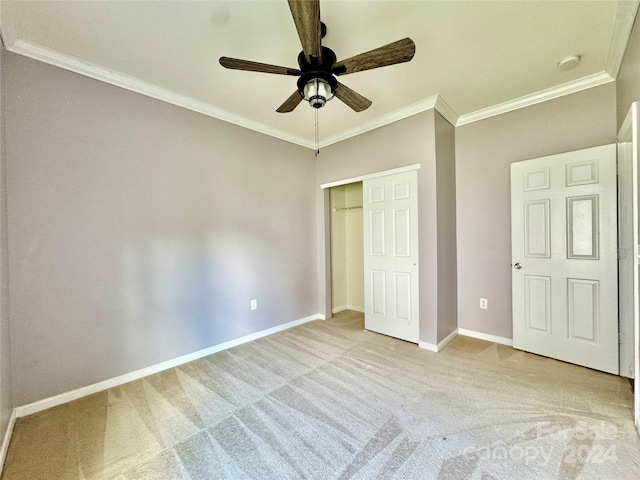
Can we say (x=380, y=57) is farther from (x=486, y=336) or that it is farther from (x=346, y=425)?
(x=486, y=336)

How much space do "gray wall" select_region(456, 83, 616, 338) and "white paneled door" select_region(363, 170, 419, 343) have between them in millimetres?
697

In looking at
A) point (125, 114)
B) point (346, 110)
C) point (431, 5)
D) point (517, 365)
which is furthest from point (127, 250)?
point (517, 365)

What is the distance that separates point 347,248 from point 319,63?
315cm

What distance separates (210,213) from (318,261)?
1.72 metres

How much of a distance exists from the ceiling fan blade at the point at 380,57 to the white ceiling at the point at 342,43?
0.40 metres

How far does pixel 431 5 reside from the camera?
5.32 ft

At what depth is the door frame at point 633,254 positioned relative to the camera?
1.61m

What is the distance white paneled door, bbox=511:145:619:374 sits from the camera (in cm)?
224

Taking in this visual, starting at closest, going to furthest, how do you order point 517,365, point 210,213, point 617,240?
point 617,240
point 517,365
point 210,213

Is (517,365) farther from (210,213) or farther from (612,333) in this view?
(210,213)

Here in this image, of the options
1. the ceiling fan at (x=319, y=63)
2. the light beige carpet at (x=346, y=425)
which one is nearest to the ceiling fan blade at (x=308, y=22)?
the ceiling fan at (x=319, y=63)

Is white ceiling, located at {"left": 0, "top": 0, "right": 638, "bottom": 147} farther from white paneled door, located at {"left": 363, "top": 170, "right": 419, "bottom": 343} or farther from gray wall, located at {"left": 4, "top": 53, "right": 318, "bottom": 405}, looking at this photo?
white paneled door, located at {"left": 363, "top": 170, "right": 419, "bottom": 343}

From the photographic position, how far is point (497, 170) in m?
2.89

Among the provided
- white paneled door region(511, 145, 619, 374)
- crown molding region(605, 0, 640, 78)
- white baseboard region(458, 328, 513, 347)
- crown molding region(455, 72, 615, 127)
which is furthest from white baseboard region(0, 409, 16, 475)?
crown molding region(455, 72, 615, 127)
